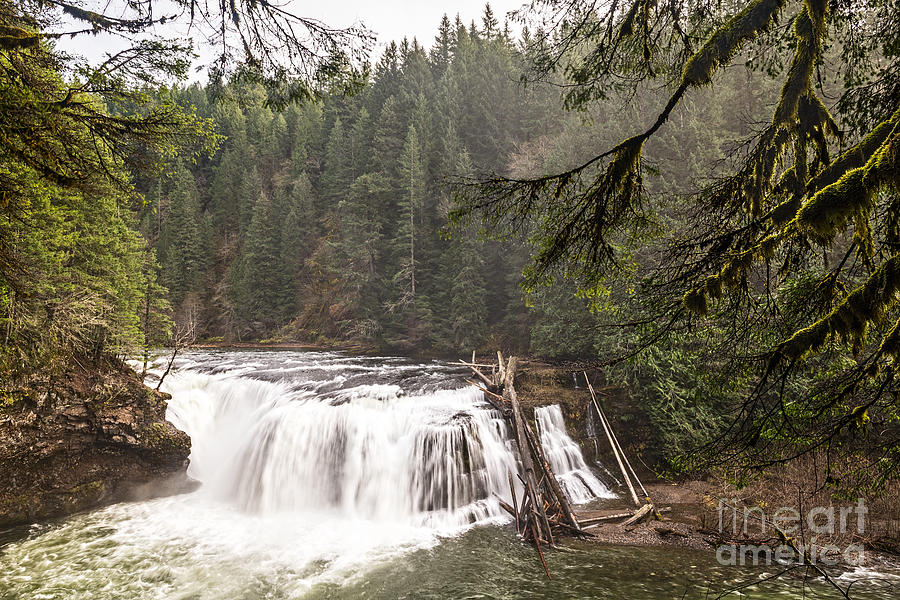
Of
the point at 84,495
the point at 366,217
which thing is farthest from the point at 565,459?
the point at 366,217

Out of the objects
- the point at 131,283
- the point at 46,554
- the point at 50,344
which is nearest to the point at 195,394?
the point at 131,283

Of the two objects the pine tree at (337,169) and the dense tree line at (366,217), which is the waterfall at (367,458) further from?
the pine tree at (337,169)

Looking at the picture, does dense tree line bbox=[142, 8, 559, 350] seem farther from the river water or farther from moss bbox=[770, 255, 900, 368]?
moss bbox=[770, 255, 900, 368]

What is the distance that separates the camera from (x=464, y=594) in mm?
6730

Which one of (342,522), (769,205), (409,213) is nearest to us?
(769,205)

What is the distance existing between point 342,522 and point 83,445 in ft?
22.7

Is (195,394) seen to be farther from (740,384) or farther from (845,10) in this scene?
(845,10)

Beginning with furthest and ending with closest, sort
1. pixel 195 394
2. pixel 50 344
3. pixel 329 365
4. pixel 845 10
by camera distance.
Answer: pixel 329 365 → pixel 195 394 → pixel 50 344 → pixel 845 10

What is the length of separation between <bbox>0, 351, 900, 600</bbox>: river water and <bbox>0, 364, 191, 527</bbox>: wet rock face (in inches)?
25.3

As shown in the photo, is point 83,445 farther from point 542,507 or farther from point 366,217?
point 366,217

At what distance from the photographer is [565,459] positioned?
1209cm

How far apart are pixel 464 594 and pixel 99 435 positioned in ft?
33.5

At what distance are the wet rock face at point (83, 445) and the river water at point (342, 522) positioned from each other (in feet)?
2.11

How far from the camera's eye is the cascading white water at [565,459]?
10977 millimetres
